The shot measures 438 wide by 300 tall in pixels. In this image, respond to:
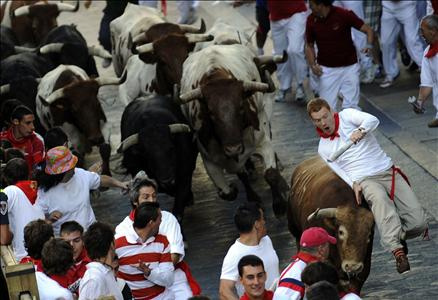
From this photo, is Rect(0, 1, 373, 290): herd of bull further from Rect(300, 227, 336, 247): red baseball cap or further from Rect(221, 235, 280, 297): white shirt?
Rect(300, 227, 336, 247): red baseball cap

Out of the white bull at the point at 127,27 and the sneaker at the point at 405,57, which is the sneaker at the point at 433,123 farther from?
the white bull at the point at 127,27

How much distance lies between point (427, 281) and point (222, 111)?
3300mm

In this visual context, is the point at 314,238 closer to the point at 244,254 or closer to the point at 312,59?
the point at 244,254

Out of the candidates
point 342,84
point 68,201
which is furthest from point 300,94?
point 68,201

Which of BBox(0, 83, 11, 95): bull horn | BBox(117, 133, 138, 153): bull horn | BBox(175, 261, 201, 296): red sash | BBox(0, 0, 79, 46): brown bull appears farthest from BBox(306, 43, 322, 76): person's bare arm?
BBox(0, 0, 79, 46): brown bull

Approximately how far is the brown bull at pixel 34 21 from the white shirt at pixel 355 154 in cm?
1091

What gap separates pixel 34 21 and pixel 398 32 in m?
6.25

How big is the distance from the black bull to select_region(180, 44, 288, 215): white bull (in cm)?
24

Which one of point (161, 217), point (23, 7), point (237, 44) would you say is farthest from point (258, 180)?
point (23, 7)

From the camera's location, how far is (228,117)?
46.8 ft

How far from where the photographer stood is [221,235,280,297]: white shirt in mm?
9859

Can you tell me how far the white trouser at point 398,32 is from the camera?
1817cm

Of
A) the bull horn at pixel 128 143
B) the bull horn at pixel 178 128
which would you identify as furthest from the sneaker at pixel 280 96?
the bull horn at pixel 128 143

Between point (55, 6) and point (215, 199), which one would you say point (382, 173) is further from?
point (55, 6)
